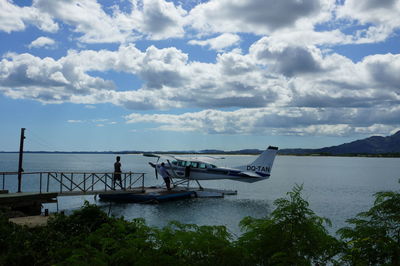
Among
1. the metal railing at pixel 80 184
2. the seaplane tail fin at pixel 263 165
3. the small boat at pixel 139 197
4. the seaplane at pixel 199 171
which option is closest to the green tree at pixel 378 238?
the metal railing at pixel 80 184

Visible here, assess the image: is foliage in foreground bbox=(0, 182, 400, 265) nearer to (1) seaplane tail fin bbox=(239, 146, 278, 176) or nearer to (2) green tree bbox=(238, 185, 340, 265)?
(2) green tree bbox=(238, 185, 340, 265)

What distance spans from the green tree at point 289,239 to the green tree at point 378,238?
9.7 inches

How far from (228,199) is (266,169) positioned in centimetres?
447

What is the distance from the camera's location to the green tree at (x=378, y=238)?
169 inches

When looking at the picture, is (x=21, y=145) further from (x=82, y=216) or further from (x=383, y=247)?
(x=383, y=247)

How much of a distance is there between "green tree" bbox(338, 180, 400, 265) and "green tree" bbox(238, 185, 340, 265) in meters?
0.25

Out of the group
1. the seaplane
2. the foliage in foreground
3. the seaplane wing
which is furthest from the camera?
the seaplane wing

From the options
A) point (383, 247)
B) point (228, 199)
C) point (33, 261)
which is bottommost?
point (228, 199)

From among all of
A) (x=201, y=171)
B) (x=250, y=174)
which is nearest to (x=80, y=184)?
(x=201, y=171)

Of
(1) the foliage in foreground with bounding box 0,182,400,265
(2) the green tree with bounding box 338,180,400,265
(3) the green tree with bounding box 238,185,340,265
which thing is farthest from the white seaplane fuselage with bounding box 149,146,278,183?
(3) the green tree with bounding box 238,185,340,265

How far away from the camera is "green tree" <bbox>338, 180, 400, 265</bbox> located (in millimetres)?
4285

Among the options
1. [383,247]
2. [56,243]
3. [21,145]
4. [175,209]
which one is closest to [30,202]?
[21,145]

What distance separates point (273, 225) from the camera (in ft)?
15.0

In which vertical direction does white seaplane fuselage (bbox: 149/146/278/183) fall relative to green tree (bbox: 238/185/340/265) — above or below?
below
